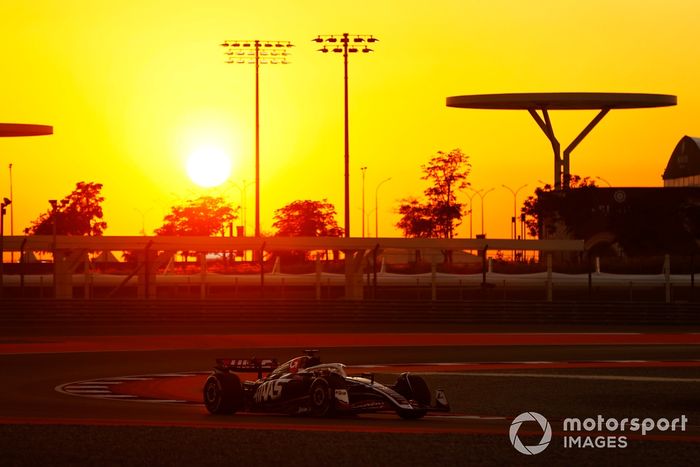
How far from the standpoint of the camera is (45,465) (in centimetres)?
1614

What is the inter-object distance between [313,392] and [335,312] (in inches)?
1373

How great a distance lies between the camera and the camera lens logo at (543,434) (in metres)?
17.4

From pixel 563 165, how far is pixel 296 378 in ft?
280

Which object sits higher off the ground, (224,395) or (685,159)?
(685,159)

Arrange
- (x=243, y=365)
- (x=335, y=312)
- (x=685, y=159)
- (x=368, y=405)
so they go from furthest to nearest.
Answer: (x=685, y=159) → (x=335, y=312) → (x=243, y=365) → (x=368, y=405)

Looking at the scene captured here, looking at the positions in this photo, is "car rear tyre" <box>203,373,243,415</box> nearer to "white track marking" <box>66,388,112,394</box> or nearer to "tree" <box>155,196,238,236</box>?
"white track marking" <box>66,388,112,394</box>

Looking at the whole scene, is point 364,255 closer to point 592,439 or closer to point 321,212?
point 592,439

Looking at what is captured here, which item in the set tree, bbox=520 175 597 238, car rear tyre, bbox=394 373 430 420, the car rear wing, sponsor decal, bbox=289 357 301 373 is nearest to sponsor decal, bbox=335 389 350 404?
car rear tyre, bbox=394 373 430 420

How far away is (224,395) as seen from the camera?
2259 cm

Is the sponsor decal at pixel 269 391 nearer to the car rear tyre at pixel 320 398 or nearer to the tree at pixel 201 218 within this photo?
the car rear tyre at pixel 320 398

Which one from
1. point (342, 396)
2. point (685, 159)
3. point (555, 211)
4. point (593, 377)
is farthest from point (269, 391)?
point (685, 159)

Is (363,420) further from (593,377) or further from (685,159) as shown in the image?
(685,159)

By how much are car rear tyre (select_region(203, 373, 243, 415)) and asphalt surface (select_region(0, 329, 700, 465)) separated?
0.37 meters

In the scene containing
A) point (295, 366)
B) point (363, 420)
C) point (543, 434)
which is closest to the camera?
point (543, 434)
